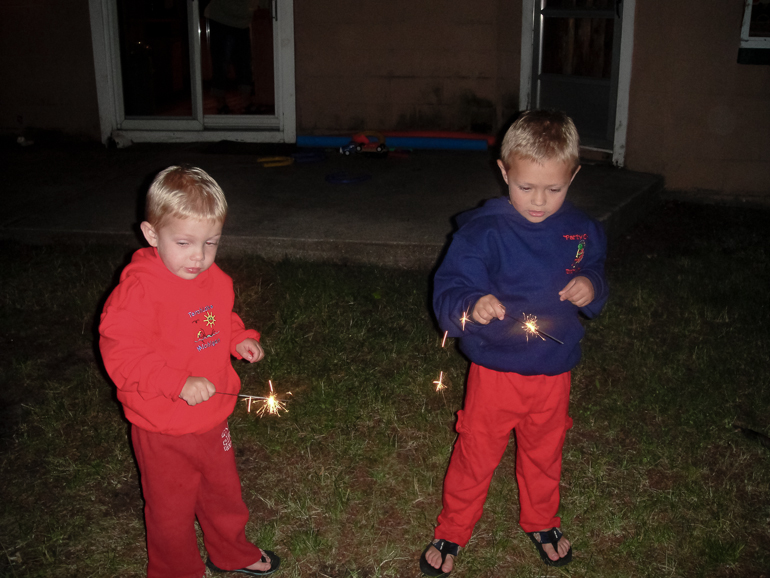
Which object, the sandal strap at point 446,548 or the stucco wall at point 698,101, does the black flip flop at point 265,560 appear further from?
the stucco wall at point 698,101

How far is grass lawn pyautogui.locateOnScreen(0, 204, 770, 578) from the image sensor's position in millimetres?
2996

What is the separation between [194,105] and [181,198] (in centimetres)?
757

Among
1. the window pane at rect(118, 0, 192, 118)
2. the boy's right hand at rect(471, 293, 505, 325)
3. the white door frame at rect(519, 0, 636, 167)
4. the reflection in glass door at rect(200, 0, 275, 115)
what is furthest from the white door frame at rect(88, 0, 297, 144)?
the boy's right hand at rect(471, 293, 505, 325)

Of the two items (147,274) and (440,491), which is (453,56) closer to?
(440,491)

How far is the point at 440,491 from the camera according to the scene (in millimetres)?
3346

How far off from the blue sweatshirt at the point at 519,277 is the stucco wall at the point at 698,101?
5335mm

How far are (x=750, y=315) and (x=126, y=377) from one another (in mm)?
4242

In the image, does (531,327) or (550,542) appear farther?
(550,542)

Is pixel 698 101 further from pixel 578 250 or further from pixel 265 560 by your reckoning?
pixel 265 560

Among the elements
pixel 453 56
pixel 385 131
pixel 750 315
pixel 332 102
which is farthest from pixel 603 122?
pixel 750 315

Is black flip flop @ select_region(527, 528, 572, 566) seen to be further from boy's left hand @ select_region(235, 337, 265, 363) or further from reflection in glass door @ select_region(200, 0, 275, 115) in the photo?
reflection in glass door @ select_region(200, 0, 275, 115)

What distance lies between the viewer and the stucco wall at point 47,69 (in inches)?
348

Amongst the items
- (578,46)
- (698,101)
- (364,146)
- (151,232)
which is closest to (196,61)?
(364,146)

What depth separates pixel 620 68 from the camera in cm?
750
